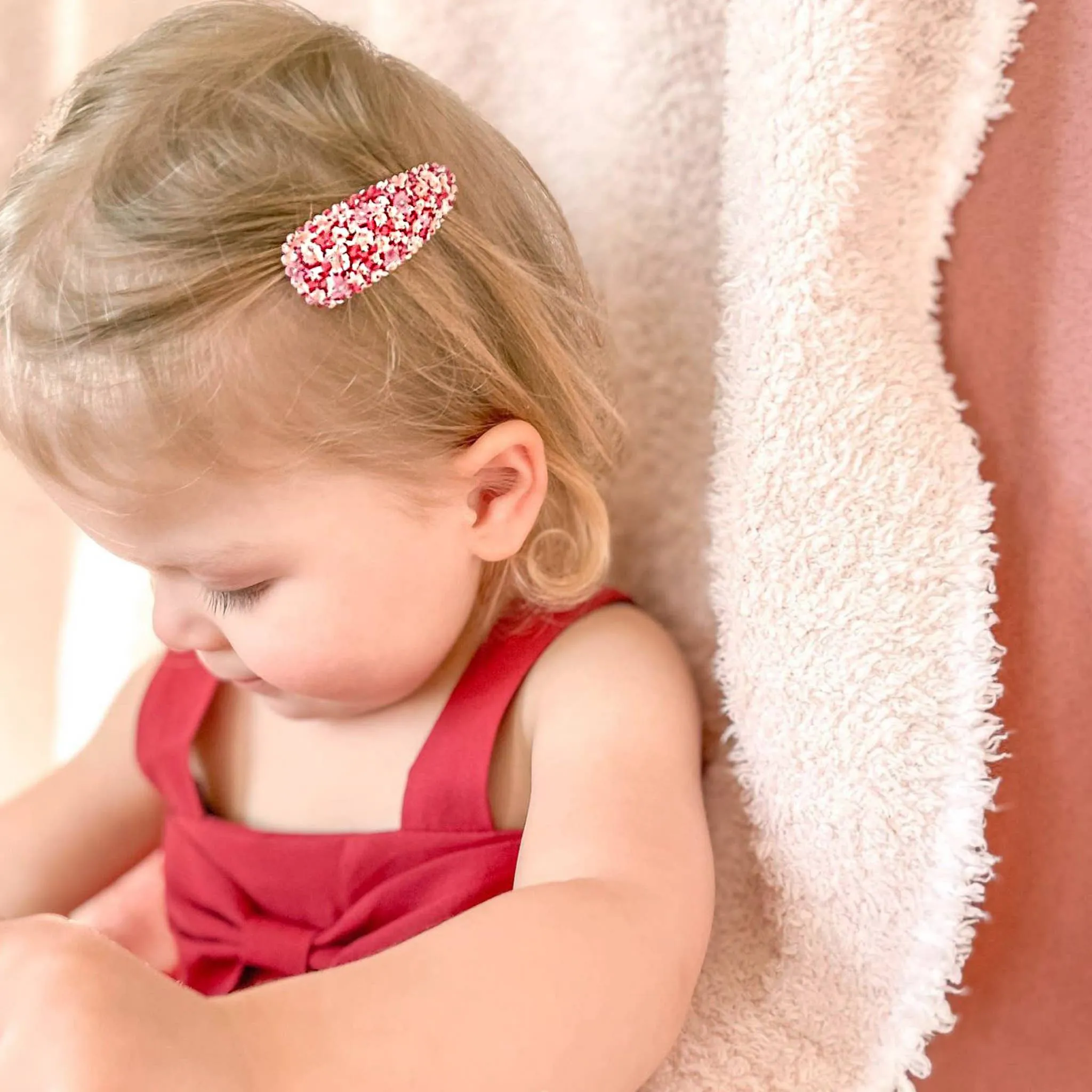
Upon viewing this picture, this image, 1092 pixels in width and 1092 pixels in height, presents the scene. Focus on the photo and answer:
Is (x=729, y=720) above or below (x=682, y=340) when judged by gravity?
below

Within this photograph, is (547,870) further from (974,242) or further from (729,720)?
(974,242)

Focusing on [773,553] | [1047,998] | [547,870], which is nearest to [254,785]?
[547,870]

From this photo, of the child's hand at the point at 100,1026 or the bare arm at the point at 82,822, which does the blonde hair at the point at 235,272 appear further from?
the bare arm at the point at 82,822

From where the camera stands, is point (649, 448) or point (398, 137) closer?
point (398, 137)

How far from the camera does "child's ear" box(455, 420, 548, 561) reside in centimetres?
64

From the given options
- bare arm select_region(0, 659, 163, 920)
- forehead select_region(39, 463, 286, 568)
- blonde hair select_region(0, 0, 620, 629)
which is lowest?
bare arm select_region(0, 659, 163, 920)

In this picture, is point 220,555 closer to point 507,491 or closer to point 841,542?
point 507,491

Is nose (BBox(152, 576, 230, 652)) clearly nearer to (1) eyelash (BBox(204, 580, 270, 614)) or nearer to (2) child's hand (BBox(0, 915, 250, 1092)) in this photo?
(1) eyelash (BBox(204, 580, 270, 614))

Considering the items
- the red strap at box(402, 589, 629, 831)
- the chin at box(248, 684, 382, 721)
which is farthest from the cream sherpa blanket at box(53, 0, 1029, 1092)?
the chin at box(248, 684, 382, 721)

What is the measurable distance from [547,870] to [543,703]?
0.41 feet

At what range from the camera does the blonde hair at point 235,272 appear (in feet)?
1.76

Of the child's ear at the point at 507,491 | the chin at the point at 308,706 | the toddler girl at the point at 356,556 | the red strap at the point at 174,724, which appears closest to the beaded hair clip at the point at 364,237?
the toddler girl at the point at 356,556

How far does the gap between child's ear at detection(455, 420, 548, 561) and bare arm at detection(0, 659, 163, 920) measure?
12.9 inches

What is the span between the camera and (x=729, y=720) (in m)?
0.72
